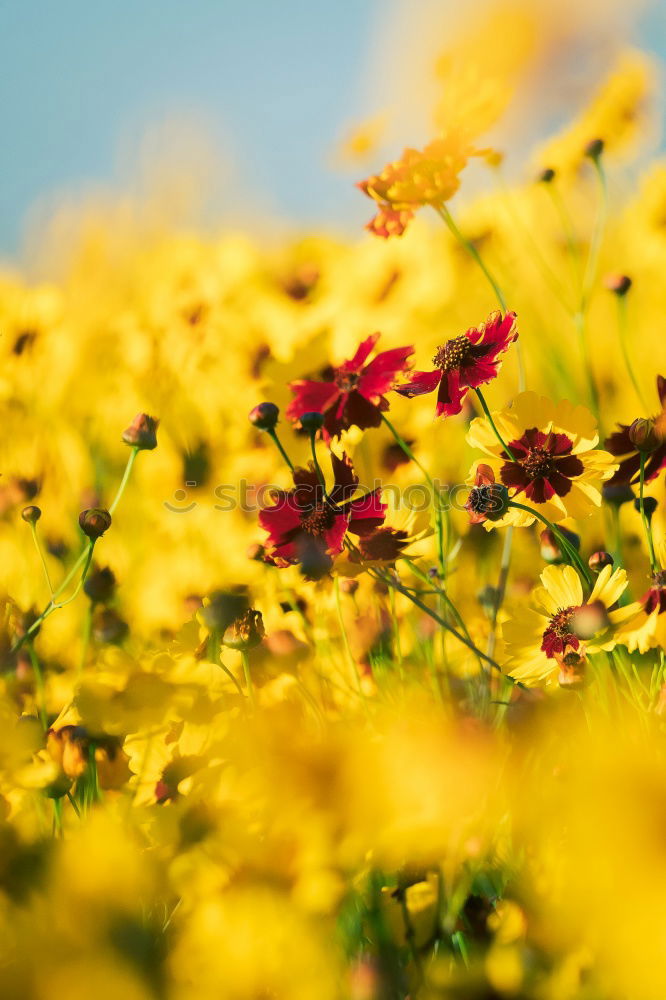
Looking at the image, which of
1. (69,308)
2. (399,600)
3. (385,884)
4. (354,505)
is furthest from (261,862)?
(69,308)

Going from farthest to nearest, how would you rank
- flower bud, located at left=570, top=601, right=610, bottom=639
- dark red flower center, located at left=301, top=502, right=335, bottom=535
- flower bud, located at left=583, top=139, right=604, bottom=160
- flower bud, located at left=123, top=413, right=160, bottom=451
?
flower bud, located at left=583, top=139, right=604, bottom=160, flower bud, located at left=123, top=413, right=160, bottom=451, dark red flower center, located at left=301, top=502, right=335, bottom=535, flower bud, located at left=570, top=601, right=610, bottom=639

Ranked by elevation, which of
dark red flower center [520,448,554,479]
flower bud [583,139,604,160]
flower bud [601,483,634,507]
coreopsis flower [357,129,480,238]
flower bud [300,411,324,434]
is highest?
coreopsis flower [357,129,480,238]

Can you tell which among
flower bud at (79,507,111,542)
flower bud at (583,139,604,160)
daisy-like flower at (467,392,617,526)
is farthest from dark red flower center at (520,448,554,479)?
flower bud at (583,139,604,160)

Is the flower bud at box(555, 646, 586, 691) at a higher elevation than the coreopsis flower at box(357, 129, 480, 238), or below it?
below

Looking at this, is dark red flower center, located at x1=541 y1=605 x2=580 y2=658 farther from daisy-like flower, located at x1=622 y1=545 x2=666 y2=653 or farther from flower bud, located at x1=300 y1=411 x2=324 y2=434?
flower bud, located at x1=300 y1=411 x2=324 y2=434

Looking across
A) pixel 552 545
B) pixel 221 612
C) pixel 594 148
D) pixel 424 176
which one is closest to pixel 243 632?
pixel 221 612

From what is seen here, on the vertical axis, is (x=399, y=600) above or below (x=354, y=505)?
below

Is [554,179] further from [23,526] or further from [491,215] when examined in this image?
[23,526]
